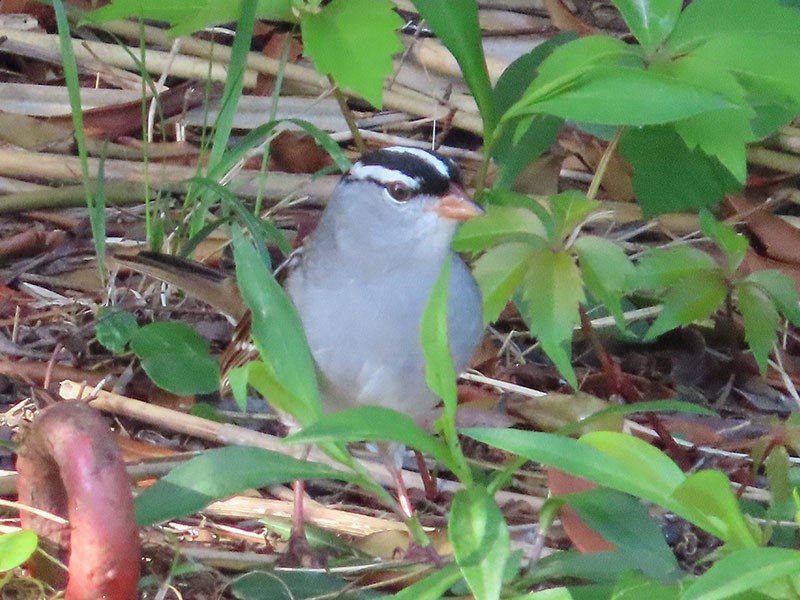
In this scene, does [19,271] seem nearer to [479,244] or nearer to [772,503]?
[479,244]

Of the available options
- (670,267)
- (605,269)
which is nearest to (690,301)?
(670,267)

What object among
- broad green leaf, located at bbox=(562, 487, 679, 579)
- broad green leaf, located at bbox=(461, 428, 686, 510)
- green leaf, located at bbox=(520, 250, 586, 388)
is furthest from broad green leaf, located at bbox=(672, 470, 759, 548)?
green leaf, located at bbox=(520, 250, 586, 388)

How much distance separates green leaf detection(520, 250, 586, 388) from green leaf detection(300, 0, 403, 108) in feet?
1.55

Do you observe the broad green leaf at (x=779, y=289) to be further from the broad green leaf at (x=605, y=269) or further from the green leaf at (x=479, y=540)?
the green leaf at (x=479, y=540)

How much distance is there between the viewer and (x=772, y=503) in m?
1.75

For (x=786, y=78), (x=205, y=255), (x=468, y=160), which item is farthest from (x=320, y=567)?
(x=468, y=160)

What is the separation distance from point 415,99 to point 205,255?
669 millimetres

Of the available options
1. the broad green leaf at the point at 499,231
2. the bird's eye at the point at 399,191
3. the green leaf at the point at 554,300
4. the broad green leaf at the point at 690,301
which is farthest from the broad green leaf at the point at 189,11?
the broad green leaf at the point at 690,301

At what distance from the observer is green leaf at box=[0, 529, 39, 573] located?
1346 mm

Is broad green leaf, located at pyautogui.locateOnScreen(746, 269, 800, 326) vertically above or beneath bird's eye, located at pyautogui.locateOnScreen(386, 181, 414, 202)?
beneath

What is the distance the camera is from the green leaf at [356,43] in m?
2.23

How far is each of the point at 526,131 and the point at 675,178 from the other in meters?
0.34

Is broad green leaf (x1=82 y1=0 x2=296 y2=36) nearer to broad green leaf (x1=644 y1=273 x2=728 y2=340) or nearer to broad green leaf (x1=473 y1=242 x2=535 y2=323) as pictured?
broad green leaf (x1=473 y1=242 x2=535 y2=323)

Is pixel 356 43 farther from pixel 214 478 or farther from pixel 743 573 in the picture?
pixel 743 573
